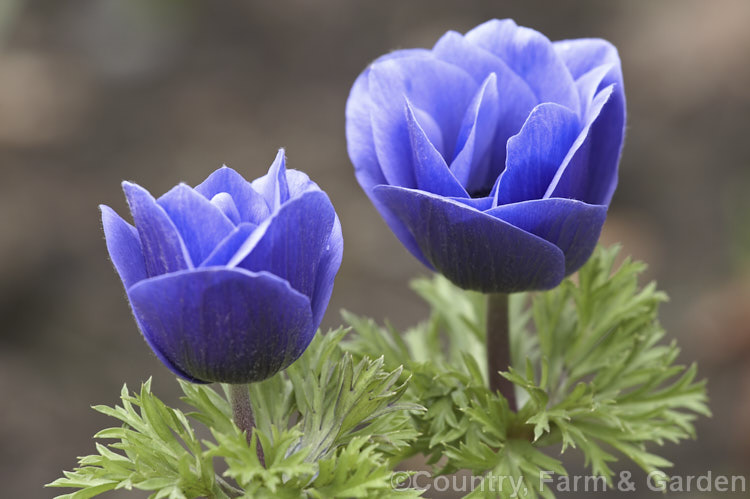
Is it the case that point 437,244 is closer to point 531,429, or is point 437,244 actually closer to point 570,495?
point 531,429

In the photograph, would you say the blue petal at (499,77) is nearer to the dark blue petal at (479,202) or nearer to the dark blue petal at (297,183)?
the dark blue petal at (479,202)

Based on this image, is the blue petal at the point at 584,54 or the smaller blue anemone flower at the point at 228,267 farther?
the blue petal at the point at 584,54

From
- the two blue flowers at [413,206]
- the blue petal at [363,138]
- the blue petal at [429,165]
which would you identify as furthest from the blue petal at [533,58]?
the blue petal at [429,165]

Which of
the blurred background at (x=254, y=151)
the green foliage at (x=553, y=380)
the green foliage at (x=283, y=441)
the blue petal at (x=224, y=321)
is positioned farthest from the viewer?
the blurred background at (x=254, y=151)

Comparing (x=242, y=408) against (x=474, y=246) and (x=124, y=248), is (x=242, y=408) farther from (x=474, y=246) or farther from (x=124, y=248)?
(x=474, y=246)

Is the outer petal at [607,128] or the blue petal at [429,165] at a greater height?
the outer petal at [607,128]

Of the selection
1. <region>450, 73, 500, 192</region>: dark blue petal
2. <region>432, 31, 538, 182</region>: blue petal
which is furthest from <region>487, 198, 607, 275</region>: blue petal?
<region>432, 31, 538, 182</region>: blue petal
